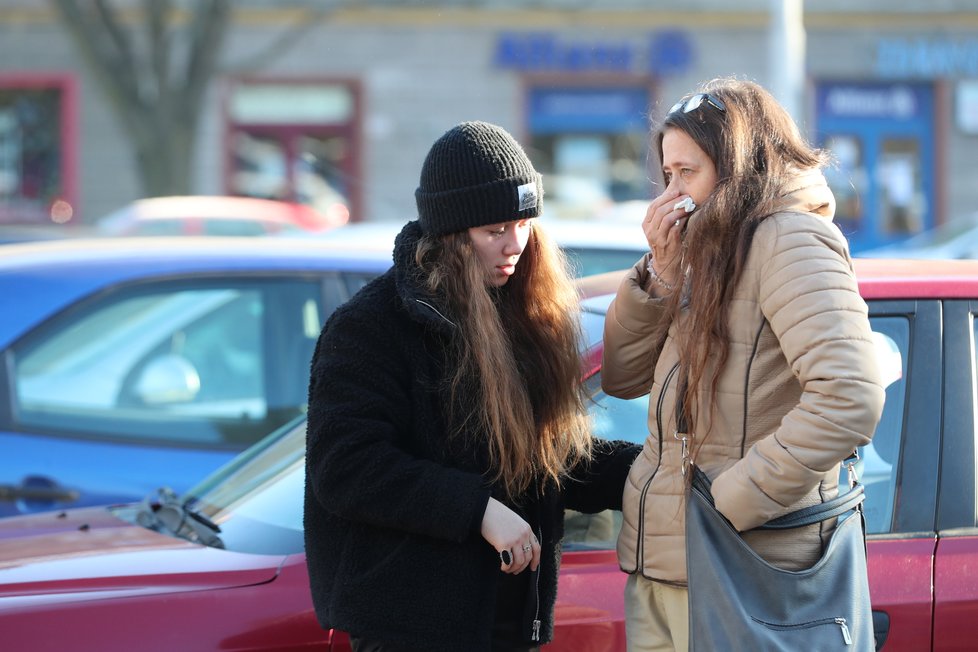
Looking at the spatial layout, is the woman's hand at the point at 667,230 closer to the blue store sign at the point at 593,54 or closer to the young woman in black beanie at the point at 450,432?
the young woman in black beanie at the point at 450,432

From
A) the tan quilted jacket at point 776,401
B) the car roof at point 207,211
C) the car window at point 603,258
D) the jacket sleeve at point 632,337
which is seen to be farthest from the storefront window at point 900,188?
the tan quilted jacket at point 776,401

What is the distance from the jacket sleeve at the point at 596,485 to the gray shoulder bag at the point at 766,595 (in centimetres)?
39

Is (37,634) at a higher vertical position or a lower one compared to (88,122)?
lower

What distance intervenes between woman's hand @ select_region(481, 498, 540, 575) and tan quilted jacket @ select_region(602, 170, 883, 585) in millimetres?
228

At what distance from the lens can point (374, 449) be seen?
2205 mm

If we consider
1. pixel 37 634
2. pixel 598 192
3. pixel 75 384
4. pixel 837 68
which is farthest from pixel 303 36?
pixel 37 634

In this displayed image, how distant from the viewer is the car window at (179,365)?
4.34 meters

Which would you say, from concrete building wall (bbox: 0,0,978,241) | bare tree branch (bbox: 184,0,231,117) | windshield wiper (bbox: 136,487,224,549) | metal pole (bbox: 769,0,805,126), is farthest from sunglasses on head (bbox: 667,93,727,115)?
concrete building wall (bbox: 0,0,978,241)

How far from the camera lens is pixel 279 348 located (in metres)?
4.58

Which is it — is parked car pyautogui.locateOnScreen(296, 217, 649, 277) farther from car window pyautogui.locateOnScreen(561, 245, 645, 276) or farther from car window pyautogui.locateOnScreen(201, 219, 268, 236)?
car window pyautogui.locateOnScreen(201, 219, 268, 236)

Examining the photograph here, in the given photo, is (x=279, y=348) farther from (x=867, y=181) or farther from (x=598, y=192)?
(x=867, y=181)

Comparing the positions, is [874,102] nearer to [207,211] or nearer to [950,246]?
[950,246]

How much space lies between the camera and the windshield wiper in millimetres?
2977

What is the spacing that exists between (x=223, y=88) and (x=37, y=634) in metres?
15.5
